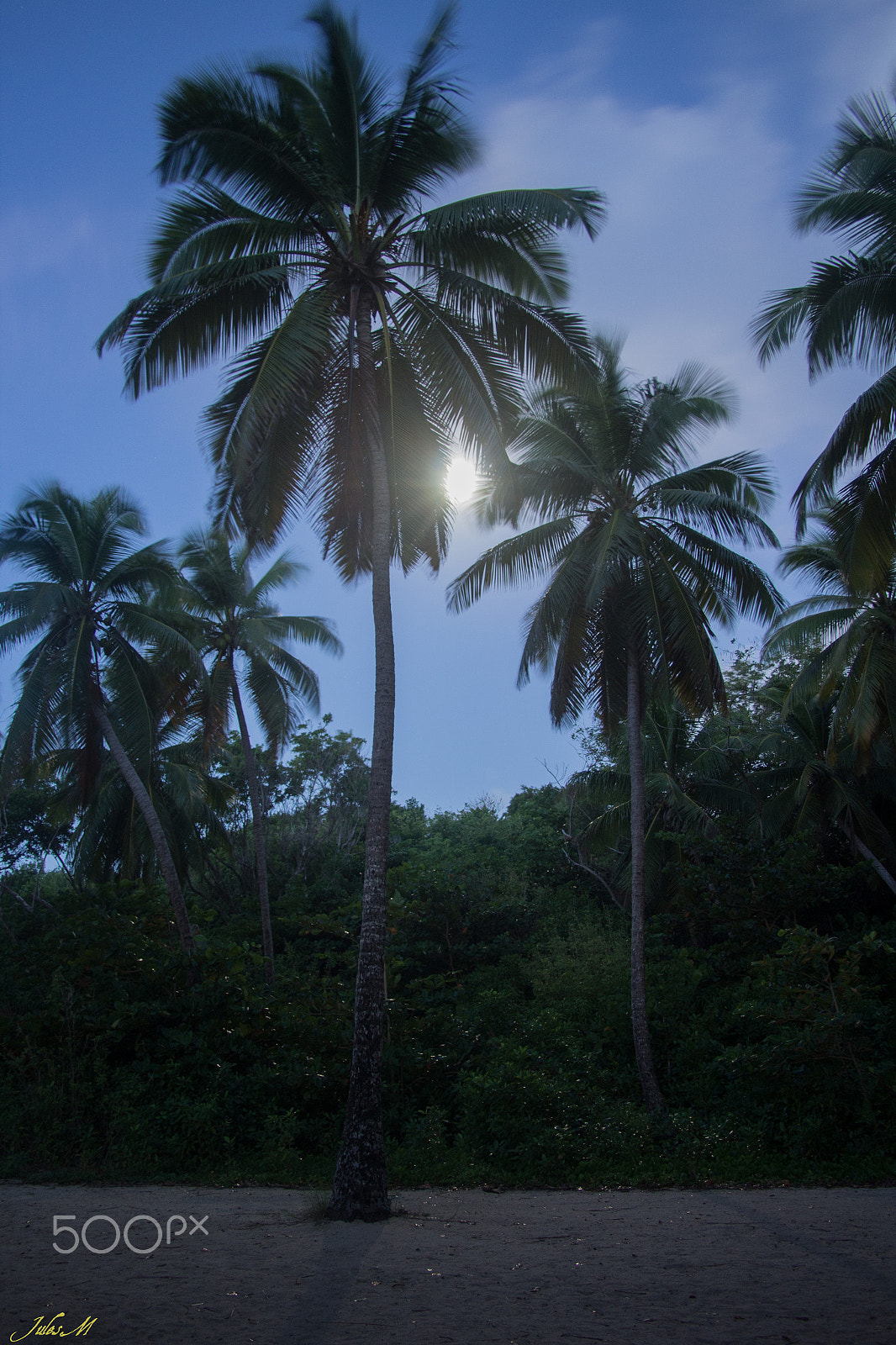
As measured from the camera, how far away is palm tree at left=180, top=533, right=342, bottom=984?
19.2 m

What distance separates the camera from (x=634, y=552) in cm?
1381

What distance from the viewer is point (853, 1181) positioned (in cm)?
980

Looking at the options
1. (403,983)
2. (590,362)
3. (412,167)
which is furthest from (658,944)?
(412,167)

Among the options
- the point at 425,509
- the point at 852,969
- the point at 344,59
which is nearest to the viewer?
the point at 344,59

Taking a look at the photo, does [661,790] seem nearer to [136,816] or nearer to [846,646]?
[846,646]

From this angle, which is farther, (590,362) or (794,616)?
(794,616)

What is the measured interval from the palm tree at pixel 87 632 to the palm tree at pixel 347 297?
23.5ft

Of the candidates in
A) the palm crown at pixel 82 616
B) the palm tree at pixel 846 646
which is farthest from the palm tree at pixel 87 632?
the palm tree at pixel 846 646

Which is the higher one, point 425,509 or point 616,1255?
point 425,509

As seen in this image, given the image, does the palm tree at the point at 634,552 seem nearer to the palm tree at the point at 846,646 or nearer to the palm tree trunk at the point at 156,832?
the palm tree at the point at 846,646

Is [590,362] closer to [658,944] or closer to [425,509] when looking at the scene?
[425,509]

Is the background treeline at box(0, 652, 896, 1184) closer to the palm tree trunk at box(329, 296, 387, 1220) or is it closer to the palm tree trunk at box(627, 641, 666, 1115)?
the palm tree trunk at box(627, 641, 666, 1115)

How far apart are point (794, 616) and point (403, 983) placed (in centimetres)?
1171

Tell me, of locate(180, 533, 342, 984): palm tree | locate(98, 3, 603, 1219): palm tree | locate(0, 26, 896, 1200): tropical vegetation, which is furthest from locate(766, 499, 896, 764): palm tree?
locate(180, 533, 342, 984): palm tree
